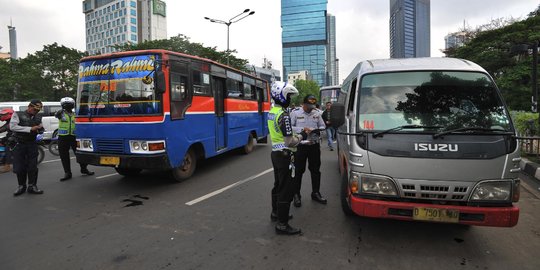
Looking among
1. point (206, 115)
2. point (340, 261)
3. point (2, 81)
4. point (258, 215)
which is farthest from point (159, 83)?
point (2, 81)

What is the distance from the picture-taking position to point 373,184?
346 cm

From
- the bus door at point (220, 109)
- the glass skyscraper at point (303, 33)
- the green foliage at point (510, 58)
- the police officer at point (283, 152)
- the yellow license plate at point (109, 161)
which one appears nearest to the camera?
the police officer at point (283, 152)

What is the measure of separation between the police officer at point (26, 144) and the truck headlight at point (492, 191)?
6988mm

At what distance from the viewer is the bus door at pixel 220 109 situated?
8.30 m

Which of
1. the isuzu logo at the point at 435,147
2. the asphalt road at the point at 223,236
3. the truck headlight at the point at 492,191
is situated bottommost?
the asphalt road at the point at 223,236

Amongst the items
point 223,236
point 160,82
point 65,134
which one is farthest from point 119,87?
point 223,236

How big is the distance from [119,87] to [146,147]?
1298 millimetres

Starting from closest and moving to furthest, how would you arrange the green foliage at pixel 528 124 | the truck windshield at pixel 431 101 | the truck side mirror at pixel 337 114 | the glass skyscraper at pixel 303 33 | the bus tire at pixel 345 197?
1. the truck windshield at pixel 431 101
2. the truck side mirror at pixel 337 114
3. the bus tire at pixel 345 197
4. the green foliage at pixel 528 124
5. the glass skyscraper at pixel 303 33

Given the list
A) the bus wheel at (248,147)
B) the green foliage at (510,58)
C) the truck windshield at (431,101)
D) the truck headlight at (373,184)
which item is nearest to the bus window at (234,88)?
the bus wheel at (248,147)

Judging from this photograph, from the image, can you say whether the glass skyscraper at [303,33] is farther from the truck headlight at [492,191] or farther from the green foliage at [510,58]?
the truck headlight at [492,191]

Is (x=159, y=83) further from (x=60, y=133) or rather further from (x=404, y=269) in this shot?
(x=404, y=269)

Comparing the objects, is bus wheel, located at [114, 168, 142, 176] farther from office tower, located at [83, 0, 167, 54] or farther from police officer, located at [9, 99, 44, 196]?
office tower, located at [83, 0, 167, 54]

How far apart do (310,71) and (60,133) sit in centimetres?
8502

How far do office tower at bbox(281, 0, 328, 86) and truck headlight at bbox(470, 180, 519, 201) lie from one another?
76.9 metres
